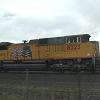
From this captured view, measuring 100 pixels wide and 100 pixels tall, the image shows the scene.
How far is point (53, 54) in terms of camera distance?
38.8 meters

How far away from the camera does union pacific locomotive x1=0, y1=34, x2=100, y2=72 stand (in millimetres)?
35700

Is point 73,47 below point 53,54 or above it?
above

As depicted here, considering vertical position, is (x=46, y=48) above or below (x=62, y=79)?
above

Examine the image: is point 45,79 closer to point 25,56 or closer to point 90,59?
point 90,59

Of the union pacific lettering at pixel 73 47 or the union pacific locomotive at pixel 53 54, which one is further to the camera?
the union pacific lettering at pixel 73 47

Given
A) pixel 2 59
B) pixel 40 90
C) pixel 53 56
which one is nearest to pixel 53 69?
pixel 53 56

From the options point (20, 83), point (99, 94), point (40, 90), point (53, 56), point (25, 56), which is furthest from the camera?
point (25, 56)

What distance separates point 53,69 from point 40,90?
64.0 feet

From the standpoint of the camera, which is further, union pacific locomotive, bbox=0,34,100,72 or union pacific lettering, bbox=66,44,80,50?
union pacific lettering, bbox=66,44,80,50

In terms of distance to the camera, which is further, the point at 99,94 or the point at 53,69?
the point at 53,69

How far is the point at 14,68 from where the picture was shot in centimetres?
4091

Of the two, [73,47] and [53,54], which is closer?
[73,47]

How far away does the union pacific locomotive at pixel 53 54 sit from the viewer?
35.7m

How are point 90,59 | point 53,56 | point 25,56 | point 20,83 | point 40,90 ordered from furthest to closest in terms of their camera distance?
point 25,56
point 53,56
point 90,59
point 20,83
point 40,90
